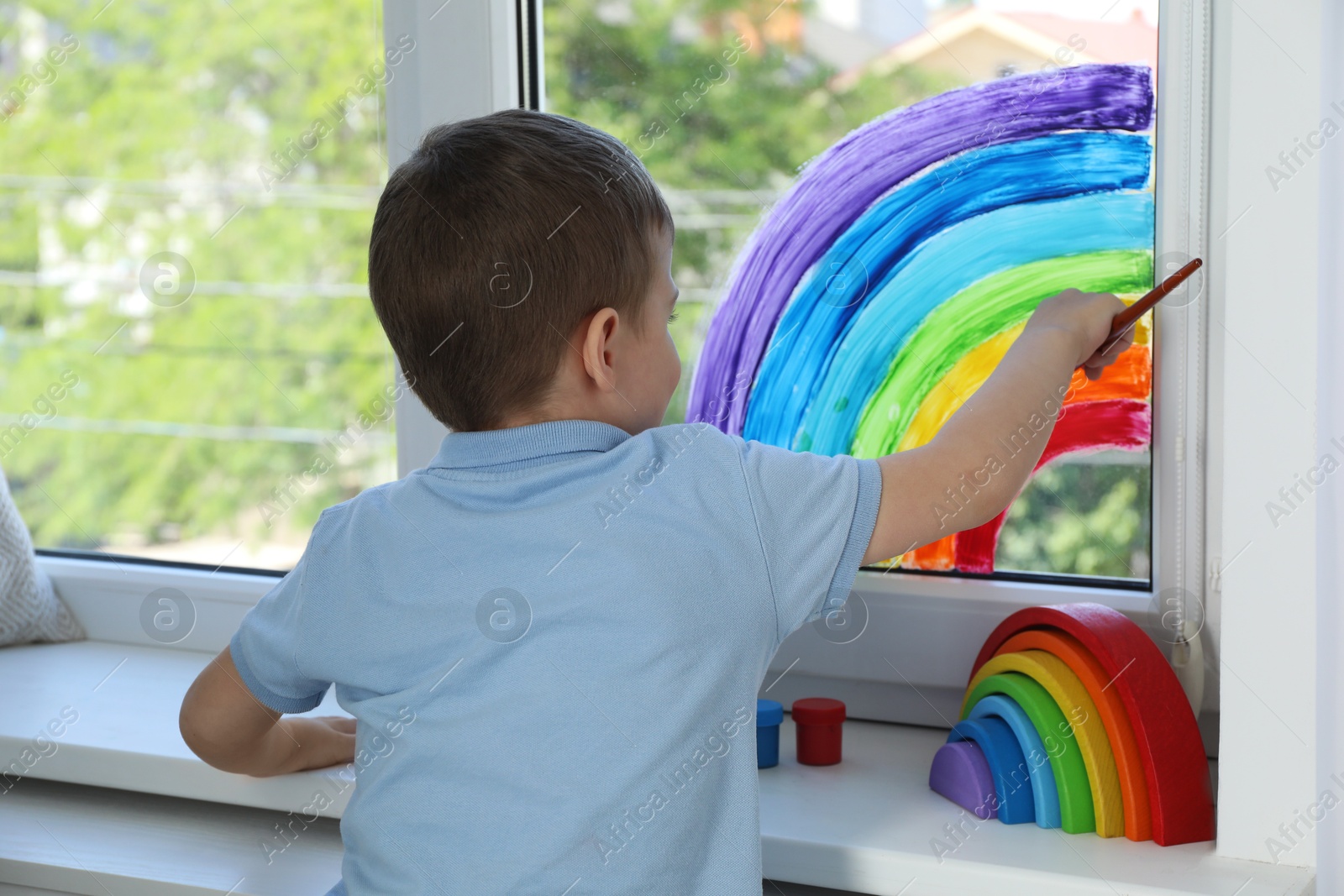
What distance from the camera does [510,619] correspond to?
707mm

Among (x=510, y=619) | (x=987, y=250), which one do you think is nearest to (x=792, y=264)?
(x=987, y=250)

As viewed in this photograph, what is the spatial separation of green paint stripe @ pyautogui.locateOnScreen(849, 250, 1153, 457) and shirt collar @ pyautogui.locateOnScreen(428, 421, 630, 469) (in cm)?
33

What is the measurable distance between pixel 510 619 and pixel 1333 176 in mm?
581

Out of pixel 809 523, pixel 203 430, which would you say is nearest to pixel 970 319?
pixel 809 523

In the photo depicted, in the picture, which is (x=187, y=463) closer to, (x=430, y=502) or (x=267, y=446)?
(x=267, y=446)

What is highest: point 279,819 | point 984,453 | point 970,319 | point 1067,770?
point 970,319

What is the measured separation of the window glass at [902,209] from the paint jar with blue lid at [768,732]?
192mm

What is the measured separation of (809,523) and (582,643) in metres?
0.16

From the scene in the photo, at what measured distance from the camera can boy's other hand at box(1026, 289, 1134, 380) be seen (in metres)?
0.77

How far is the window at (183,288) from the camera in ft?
4.61

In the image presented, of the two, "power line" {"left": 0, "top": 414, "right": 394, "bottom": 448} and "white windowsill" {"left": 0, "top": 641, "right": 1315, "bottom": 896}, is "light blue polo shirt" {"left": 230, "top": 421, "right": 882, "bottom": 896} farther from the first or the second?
"power line" {"left": 0, "top": 414, "right": 394, "bottom": 448}

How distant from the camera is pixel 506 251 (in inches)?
28.3

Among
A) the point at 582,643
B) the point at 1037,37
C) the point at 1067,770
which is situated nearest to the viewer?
the point at 582,643

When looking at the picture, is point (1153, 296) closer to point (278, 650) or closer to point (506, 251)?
point (506, 251)
